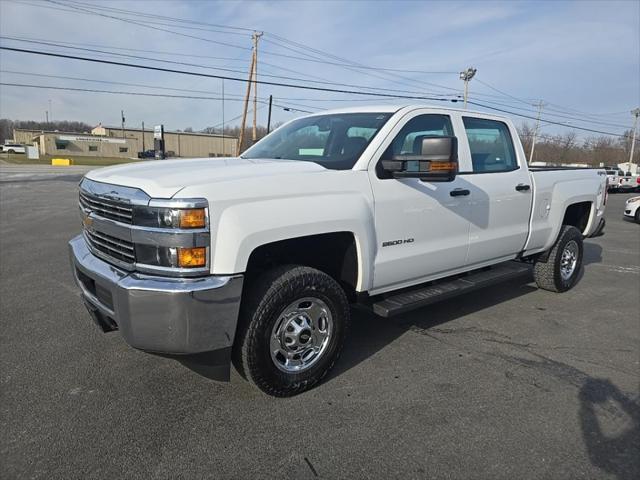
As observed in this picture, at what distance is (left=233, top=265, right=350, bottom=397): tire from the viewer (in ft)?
9.42

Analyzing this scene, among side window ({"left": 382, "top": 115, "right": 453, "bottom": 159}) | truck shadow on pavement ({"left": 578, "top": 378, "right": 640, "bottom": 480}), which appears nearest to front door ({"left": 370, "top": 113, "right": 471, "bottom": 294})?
side window ({"left": 382, "top": 115, "right": 453, "bottom": 159})

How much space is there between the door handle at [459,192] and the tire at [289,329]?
1.40 meters

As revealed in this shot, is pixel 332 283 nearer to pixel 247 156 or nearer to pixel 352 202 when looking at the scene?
pixel 352 202

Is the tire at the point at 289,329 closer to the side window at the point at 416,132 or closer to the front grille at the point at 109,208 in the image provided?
the front grille at the point at 109,208

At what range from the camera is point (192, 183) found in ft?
8.58

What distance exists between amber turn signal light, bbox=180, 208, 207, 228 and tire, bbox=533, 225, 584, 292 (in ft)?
14.4

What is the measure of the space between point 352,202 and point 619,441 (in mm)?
2135

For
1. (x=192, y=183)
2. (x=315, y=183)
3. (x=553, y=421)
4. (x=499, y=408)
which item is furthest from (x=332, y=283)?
(x=553, y=421)

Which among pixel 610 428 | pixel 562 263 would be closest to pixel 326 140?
pixel 610 428

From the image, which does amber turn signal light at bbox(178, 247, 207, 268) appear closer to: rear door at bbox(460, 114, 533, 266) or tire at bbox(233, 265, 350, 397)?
tire at bbox(233, 265, 350, 397)

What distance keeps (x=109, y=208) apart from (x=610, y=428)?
3.35 m

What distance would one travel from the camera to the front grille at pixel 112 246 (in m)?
2.72

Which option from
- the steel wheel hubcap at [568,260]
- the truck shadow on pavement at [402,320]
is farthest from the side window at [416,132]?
the steel wheel hubcap at [568,260]

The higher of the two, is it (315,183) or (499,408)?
(315,183)
